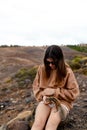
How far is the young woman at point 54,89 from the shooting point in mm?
8078

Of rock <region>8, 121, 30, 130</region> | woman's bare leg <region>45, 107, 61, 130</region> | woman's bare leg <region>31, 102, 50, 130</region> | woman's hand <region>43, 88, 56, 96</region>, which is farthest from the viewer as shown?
rock <region>8, 121, 30, 130</region>

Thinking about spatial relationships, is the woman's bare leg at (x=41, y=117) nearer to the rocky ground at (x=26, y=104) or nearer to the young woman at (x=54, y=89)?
the young woman at (x=54, y=89)

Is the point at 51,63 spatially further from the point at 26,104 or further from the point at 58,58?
the point at 26,104

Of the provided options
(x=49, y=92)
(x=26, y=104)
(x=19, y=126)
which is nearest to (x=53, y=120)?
(x=49, y=92)

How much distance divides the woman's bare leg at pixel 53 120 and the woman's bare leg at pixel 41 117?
120 mm

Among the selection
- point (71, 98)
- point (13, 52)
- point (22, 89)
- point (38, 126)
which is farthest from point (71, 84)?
point (13, 52)

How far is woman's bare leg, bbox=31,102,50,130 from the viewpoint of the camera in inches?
317

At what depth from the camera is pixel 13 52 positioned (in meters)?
33.3

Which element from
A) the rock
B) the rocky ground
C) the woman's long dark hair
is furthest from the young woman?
the rock

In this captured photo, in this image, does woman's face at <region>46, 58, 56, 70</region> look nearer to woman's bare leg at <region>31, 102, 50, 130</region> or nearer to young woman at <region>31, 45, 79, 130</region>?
young woman at <region>31, 45, 79, 130</region>

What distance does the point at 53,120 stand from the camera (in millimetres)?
7992

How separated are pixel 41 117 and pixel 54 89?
553 mm

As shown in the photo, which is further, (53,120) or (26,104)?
(26,104)

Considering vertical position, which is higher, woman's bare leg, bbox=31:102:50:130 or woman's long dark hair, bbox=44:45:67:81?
woman's long dark hair, bbox=44:45:67:81
